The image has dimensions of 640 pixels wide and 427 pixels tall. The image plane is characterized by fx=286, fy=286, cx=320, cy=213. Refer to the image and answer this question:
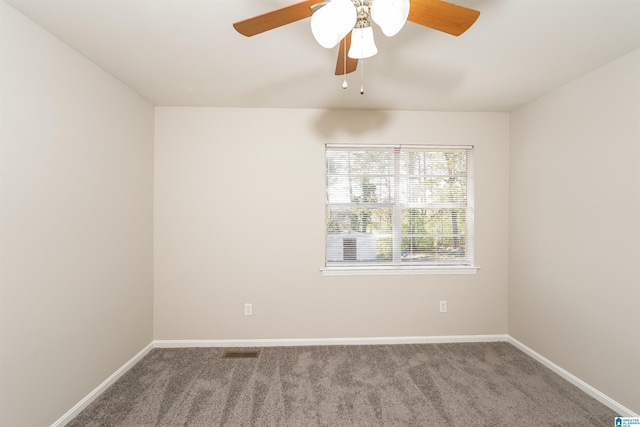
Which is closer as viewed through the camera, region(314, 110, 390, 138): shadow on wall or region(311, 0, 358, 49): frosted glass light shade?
region(311, 0, 358, 49): frosted glass light shade

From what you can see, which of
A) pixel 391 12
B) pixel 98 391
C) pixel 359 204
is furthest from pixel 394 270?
pixel 98 391

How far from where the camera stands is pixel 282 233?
3.00 meters

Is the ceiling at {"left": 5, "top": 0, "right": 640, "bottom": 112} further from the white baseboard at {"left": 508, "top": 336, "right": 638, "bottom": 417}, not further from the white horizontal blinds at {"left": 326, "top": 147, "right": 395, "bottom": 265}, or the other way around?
the white baseboard at {"left": 508, "top": 336, "right": 638, "bottom": 417}

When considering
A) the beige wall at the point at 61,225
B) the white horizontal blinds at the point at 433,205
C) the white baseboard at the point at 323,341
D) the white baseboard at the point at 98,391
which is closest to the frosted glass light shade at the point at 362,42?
the beige wall at the point at 61,225

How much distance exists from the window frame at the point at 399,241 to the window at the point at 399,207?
0.04 ft

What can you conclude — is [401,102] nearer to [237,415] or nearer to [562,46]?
[562,46]

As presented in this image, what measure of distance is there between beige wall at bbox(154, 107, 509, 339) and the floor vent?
0.17 meters

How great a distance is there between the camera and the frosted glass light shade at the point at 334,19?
1.01m

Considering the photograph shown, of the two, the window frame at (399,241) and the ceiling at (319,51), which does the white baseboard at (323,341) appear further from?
the ceiling at (319,51)

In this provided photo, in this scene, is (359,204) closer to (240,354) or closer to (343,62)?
(343,62)

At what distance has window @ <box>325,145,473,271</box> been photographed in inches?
123

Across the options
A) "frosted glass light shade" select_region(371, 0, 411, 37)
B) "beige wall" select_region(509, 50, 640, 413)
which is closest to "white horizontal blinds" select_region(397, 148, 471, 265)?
"beige wall" select_region(509, 50, 640, 413)

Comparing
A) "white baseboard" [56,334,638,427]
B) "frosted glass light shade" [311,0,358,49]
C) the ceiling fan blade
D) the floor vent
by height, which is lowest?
the floor vent

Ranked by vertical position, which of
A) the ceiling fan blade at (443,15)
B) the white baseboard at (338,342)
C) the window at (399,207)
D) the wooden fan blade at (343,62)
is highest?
the wooden fan blade at (343,62)
